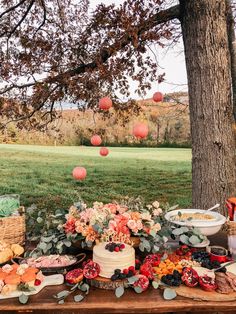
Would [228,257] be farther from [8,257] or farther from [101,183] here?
[101,183]

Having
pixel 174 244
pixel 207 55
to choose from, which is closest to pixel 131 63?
pixel 207 55

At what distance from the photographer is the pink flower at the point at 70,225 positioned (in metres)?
1.97

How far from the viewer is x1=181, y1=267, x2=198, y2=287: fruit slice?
168 cm

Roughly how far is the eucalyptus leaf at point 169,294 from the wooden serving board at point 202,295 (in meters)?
0.04

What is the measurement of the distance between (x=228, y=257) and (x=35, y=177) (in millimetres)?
8240

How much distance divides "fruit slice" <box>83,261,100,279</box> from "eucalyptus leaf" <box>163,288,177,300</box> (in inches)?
12.8

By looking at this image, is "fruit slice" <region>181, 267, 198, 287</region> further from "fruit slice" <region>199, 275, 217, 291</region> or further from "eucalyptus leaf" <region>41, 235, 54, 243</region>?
"eucalyptus leaf" <region>41, 235, 54, 243</region>

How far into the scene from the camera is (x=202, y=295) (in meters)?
1.61

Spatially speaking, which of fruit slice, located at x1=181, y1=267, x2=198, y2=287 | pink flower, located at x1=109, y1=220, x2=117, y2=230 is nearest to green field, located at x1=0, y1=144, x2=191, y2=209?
pink flower, located at x1=109, y1=220, x2=117, y2=230

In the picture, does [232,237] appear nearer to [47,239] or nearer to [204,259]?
[204,259]

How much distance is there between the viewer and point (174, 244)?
2.23 metres

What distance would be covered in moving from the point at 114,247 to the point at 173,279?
309 millimetres

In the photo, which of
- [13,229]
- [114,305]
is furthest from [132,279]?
[13,229]

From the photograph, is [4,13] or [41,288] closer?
[41,288]
